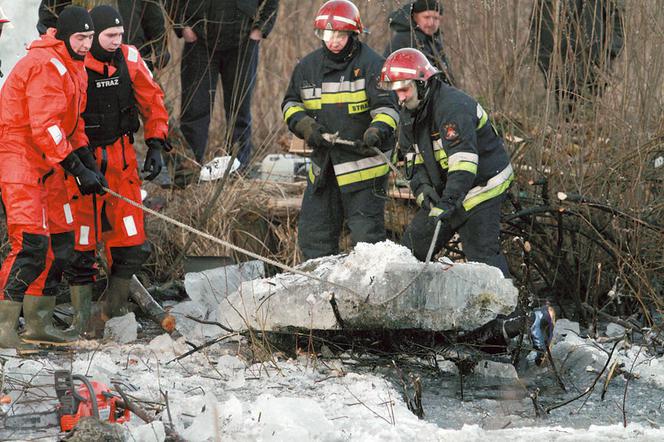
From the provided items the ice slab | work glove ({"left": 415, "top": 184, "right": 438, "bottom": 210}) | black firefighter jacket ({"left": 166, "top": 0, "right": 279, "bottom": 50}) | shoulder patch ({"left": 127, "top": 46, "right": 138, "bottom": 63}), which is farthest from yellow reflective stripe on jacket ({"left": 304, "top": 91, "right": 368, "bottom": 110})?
black firefighter jacket ({"left": 166, "top": 0, "right": 279, "bottom": 50})

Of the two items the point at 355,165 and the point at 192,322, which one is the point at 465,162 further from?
the point at 192,322

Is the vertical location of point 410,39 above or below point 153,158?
above

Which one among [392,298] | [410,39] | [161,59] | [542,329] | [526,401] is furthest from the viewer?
[161,59]

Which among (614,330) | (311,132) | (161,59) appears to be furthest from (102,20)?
(614,330)

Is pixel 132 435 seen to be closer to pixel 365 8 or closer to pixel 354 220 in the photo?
pixel 354 220

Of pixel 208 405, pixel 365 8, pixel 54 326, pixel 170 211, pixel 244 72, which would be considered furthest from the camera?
pixel 365 8

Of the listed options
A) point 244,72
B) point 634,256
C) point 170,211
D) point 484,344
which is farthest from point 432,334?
point 244,72

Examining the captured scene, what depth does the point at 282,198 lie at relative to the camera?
923 cm

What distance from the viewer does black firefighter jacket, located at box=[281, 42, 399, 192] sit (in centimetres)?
767

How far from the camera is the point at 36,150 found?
6.96 meters

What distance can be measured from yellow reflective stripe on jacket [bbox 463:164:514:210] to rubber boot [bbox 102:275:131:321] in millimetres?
2441

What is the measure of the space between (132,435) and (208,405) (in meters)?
0.53

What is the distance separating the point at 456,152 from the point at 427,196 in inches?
15.7

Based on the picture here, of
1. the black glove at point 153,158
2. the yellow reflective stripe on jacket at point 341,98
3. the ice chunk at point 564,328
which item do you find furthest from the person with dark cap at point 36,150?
the ice chunk at point 564,328
